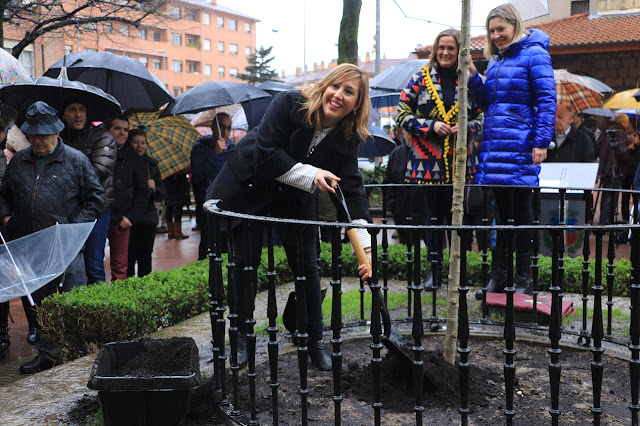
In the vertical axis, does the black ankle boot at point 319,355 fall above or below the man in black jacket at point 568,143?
below

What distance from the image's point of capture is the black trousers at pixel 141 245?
7394 mm

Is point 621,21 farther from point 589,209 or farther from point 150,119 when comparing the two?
point 589,209

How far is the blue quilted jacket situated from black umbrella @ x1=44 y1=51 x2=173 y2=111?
4.09m

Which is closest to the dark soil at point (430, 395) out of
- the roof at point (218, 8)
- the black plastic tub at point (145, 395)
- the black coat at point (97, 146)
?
the black plastic tub at point (145, 395)

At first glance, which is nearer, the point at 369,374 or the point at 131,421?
the point at 131,421

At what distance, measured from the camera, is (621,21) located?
2295 cm

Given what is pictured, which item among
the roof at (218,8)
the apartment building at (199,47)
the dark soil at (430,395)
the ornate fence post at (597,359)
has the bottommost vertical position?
the dark soil at (430,395)

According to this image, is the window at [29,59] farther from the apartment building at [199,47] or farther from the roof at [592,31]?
the apartment building at [199,47]

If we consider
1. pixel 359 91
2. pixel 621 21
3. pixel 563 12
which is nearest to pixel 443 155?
pixel 359 91

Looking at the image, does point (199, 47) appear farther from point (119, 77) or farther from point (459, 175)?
point (459, 175)

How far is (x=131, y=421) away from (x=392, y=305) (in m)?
3.13

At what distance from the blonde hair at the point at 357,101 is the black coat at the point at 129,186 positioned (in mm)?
3865

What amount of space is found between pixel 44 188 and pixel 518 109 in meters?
3.88

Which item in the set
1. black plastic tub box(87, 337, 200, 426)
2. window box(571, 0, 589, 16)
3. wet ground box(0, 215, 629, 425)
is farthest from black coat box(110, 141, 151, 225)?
window box(571, 0, 589, 16)
